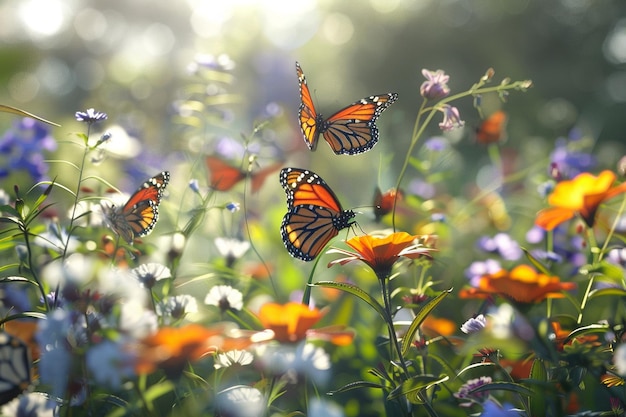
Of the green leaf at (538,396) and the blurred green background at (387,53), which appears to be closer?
the green leaf at (538,396)

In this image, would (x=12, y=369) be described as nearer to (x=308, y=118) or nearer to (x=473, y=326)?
(x=473, y=326)

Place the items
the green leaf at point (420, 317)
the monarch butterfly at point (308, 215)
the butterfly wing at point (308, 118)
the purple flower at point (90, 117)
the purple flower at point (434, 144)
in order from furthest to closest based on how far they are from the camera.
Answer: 1. the purple flower at point (434, 144)
2. the butterfly wing at point (308, 118)
3. the monarch butterfly at point (308, 215)
4. the purple flower at point (90, 117)
5. the green leaf at point (420, 317)

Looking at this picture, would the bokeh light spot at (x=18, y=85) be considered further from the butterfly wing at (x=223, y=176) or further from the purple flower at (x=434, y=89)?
the purple flower at (x=434, y=89)

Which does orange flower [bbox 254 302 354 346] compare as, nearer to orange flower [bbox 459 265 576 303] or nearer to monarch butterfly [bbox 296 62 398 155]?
orange flower [bbox 459 265 576 303]

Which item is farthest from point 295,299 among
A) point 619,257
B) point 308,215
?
point 619,257

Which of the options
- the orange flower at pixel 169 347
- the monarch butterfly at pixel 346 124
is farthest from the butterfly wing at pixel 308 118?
the orange flower at pixel 169 347

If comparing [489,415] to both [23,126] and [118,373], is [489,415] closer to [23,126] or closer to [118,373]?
[118,373]
